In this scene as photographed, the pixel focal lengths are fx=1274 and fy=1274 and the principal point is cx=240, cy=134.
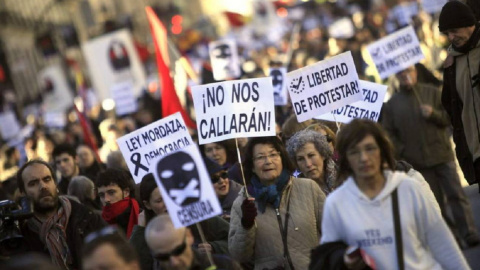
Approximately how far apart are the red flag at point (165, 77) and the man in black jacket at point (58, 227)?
4.61 metres

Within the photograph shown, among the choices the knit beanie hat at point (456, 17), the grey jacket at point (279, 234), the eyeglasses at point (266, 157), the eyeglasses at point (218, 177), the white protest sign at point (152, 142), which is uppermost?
the knit beanie hat at point (456, 17)

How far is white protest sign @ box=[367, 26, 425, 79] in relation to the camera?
44.8ft

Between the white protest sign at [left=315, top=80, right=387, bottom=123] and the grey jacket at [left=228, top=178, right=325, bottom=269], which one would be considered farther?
the white protest sign at [left=315, top=80, right=387, bottom=123]

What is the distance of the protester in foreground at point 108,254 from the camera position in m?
6.12

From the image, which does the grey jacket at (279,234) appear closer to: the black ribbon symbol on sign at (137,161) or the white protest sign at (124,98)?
the black ribbon symbol on sign at (137,161)

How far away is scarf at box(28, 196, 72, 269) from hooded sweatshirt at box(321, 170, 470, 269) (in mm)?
3510

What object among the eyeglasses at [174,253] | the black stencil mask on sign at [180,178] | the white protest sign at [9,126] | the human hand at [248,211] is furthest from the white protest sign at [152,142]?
the white protest sign at [9,126]

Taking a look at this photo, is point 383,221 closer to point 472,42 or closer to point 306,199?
point 306,199

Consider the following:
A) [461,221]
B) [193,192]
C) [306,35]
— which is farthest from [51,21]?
[193,192]

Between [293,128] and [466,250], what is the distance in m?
2.12

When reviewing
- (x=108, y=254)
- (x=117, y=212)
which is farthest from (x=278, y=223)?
(x=108, y=254)

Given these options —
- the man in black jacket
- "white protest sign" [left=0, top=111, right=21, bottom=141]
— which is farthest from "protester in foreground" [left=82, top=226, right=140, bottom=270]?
"white protest sign" [left=0, top=111, right=21, bottom=141]

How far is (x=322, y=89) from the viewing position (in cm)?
1004

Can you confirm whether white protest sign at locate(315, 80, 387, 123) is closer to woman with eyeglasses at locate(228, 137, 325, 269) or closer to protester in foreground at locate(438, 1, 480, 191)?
protester in foreground at locate(438, 1, 480, 191)
